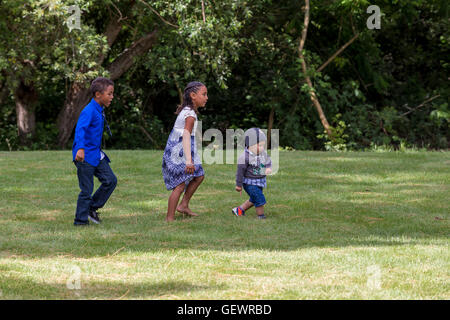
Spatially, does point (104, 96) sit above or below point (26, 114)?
below

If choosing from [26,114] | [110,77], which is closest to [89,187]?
[110,77]

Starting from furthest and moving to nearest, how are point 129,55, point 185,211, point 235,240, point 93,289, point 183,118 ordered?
point 129,55 < point 185,211 < point 183,118 < point 235,240 < point 93,289

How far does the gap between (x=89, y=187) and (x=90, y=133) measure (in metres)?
0.60

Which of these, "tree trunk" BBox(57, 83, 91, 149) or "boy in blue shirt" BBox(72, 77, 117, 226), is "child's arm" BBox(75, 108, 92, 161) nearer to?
"boy in blue shirt" BBox(72, 77, 117, 226)

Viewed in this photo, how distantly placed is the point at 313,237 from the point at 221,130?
16.3 metres

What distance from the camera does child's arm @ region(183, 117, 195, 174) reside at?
7.52 metres

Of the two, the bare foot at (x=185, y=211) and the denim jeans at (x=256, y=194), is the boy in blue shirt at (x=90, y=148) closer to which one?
the bare foot at (x=185, y=211)

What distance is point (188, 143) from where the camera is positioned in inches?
298

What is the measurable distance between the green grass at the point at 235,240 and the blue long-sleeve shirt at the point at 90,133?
812 millimetres

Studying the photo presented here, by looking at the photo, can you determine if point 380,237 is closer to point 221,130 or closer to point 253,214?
point 253,214

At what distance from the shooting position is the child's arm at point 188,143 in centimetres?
752

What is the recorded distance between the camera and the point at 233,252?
20.0 feet

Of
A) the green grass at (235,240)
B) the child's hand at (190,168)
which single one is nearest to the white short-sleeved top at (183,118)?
the child's hand at (190,168)

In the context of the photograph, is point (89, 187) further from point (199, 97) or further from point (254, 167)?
point (254, 167)
